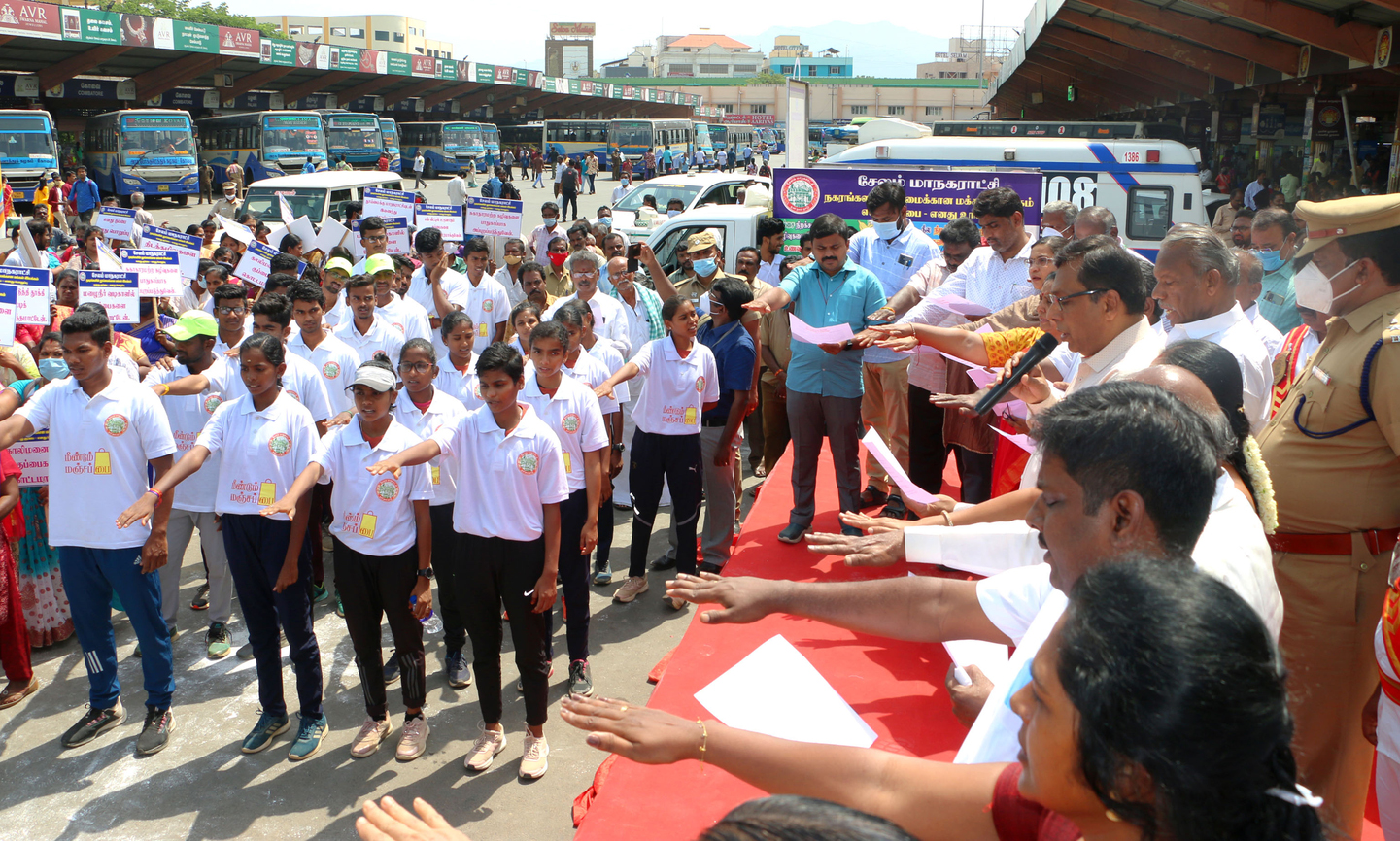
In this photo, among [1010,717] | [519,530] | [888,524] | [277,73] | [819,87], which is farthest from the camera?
[819,87]

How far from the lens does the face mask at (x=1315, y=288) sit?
2.85 meters

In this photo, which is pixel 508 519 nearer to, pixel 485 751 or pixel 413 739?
pixel 485 751

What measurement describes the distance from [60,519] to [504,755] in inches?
86.0

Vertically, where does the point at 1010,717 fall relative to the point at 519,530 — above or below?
above

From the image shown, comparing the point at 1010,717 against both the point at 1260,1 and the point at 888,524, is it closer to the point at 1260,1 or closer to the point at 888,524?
the point at 888,524

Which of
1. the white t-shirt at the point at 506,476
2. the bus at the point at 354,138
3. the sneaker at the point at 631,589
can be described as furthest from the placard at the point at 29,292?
the bus at the point at 354,138

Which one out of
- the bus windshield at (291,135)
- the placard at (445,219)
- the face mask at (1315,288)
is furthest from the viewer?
the bus windshield at (291,135)

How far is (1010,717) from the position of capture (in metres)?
1.79

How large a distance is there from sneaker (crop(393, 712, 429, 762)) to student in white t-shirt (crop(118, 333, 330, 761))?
0.39 m

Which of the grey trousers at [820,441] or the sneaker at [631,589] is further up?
the grey trousers at [820,441]

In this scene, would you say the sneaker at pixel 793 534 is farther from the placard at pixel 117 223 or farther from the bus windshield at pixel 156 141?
the bus windshield at pixel 156 141

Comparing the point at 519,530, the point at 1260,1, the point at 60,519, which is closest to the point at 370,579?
the point at 519,530

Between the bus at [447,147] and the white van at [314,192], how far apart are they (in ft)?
63.7

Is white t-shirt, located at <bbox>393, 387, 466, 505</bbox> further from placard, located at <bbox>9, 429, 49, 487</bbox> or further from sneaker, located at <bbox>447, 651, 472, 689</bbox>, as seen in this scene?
placard, located at <bbox>9, 429, 49, 487</bbox>
